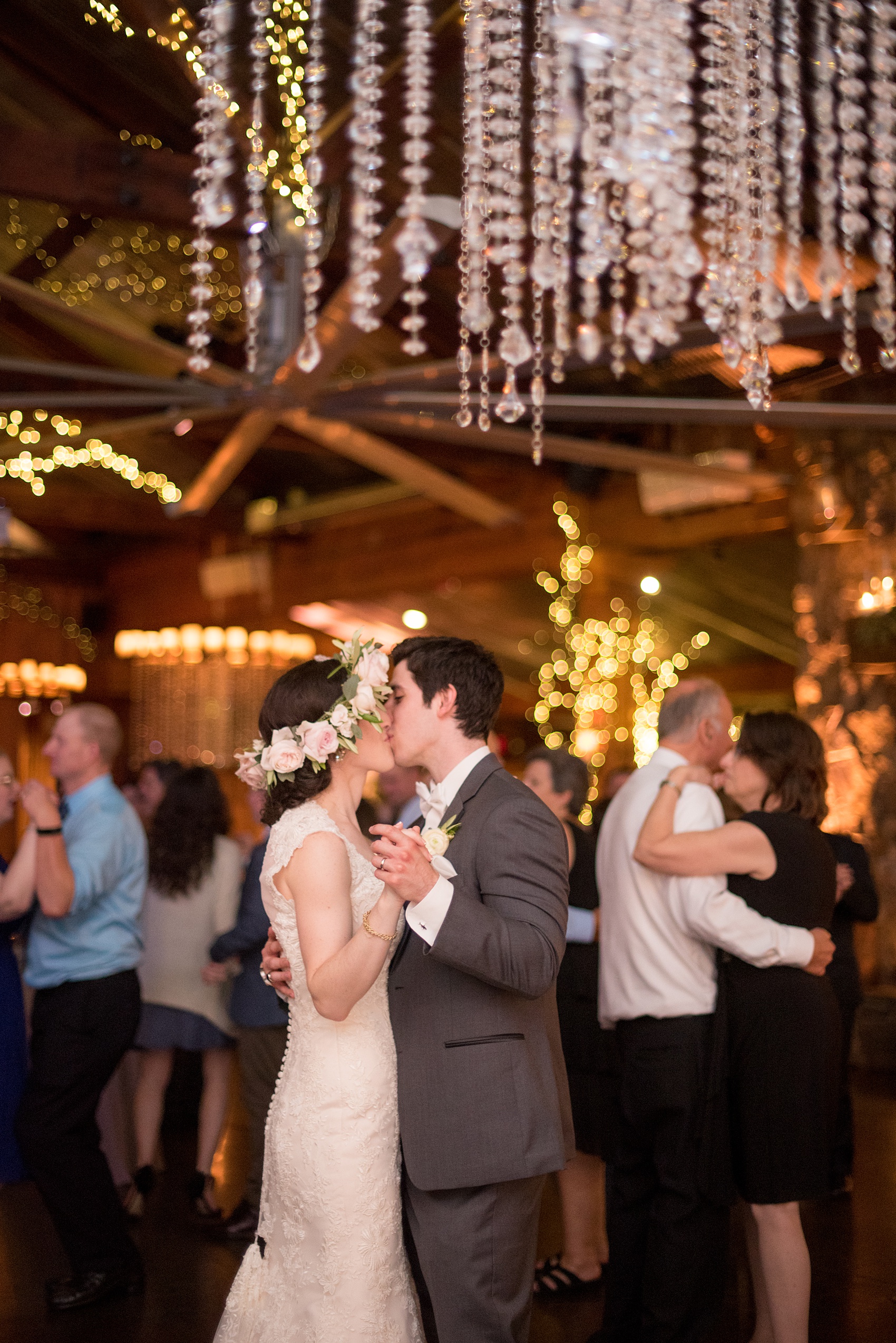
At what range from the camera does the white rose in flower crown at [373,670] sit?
2146mm

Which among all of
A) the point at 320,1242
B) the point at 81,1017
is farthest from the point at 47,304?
the point at 320,1242

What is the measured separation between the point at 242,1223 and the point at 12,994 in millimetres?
1092

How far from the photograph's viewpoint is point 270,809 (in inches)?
90.3

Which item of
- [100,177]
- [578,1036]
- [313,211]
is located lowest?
[578,1036]

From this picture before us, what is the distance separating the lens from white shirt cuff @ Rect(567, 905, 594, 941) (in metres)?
3.62

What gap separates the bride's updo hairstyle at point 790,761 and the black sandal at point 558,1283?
156 centimetres

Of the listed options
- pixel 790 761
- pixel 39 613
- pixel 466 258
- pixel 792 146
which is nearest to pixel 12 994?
pixel 790 761

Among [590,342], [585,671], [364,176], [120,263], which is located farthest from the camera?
[585,671]

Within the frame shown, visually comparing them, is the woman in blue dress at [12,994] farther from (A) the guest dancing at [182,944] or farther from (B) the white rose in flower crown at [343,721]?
(B) the white rose in flower crown at [343,721]

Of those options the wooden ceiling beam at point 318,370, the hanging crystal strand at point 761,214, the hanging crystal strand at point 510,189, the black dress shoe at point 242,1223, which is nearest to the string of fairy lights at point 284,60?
the wooden ceiling beam at point 318,370

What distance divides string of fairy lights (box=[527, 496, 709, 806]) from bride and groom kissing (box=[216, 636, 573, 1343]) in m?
6.01

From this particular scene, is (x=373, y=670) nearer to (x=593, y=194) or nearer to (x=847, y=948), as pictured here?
(x=593, y=194)

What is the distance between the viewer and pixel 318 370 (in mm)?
3848

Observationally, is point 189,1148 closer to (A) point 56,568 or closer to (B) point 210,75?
(B) point 210,75
